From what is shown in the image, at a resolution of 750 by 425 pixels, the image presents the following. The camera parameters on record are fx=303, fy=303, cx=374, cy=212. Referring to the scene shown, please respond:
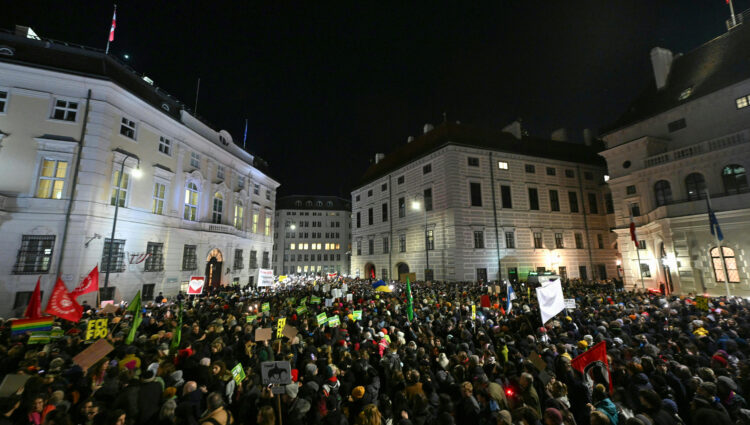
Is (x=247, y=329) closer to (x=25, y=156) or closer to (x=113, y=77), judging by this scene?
(x=25, y=156)

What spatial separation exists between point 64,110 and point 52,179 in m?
4.53

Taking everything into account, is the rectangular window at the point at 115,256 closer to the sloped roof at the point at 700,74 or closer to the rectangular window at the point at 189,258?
the rectangular window at the point at 189,258

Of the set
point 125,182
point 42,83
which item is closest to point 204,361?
point 125,182

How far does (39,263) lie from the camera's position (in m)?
17.4

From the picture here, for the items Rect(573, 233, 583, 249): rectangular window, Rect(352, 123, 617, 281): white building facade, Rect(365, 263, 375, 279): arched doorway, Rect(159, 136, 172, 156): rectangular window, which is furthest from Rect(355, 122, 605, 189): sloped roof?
Rect(159, 136, 172, 156): rectangular window

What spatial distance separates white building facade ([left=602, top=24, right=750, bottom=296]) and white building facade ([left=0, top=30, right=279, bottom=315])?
38.6m

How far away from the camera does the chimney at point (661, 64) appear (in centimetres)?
3108

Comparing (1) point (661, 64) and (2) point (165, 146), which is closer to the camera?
(2) point (165, 146)

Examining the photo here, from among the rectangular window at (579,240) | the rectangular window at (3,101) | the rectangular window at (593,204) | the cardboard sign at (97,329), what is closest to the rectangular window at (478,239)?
the rectangular window at (579,240)

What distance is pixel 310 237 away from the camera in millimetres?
82188

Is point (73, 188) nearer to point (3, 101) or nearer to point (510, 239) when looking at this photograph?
point (3, 101)

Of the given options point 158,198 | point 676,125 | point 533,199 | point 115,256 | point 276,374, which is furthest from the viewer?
point 533,199

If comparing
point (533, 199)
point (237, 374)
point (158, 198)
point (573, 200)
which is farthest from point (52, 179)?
point (573, 200)

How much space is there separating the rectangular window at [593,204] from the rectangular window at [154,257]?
4910 centimetres
